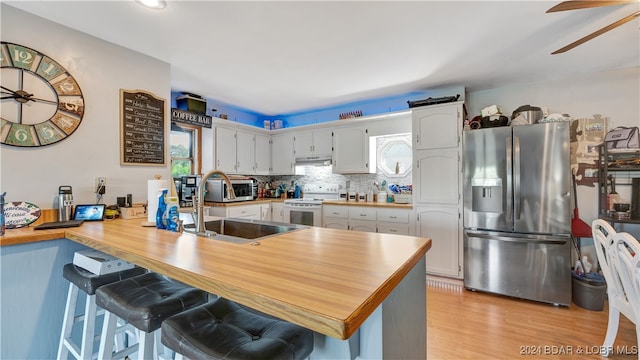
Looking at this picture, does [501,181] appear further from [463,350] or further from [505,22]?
[463,350]

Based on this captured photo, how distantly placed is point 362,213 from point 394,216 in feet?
1.42

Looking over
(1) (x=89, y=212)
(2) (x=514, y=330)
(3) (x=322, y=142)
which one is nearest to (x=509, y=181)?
(2) (x=514, y=330)

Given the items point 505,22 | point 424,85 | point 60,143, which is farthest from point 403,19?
point 60,143

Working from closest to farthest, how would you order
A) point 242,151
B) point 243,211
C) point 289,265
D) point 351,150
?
point 289,265 → point 243,211 → point 351,150 → point 242,151

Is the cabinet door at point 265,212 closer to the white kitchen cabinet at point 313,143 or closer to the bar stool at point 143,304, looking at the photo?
the white kitchen cabinet at point 313,143

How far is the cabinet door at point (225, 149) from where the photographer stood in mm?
3811

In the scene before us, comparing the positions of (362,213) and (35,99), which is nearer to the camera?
(35,99)

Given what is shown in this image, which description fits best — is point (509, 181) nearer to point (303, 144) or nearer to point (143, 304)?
point (303, 144)

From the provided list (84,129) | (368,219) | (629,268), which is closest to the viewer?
(629,268)

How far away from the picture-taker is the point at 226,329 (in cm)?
97

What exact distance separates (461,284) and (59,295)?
3620 mm

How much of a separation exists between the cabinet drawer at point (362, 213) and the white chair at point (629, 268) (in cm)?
221

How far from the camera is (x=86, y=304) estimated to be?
1.50 meters

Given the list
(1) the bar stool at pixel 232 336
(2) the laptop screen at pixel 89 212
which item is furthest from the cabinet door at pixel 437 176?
(2) the laptop screen at pixel 89 212
